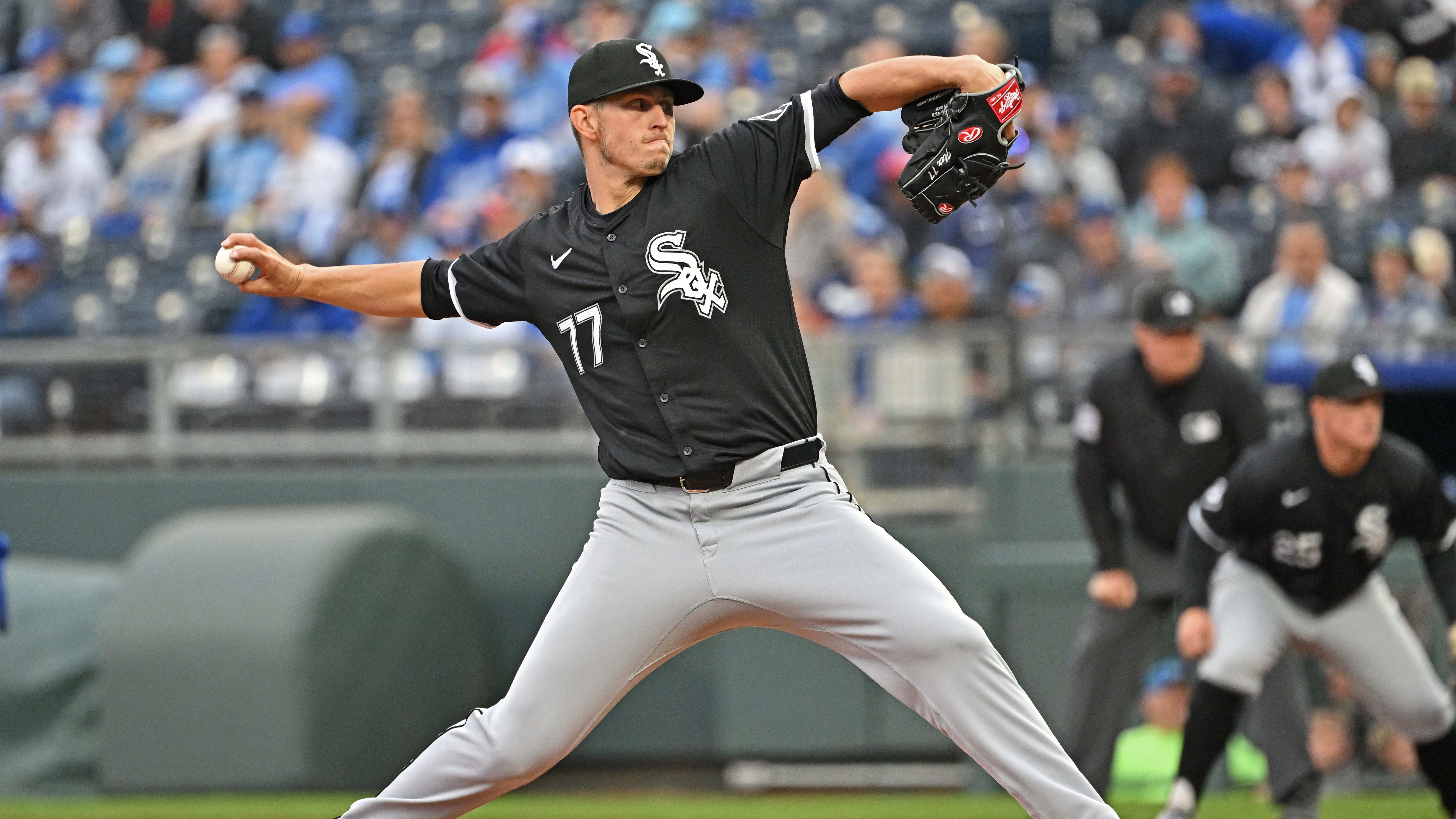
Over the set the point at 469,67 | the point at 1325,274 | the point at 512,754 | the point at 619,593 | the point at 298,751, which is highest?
the point at 469,67

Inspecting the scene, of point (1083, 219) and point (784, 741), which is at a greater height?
point (1083, 219)

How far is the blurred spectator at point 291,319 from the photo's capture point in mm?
10133

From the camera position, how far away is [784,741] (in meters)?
8.62

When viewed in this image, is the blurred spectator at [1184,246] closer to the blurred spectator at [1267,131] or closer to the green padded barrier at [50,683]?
the blurred spectator at [1267,131]

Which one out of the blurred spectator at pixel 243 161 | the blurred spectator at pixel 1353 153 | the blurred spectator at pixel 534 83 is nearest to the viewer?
the blurred spectator at pixel 1353 153

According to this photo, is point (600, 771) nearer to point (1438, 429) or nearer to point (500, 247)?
point (1438, 429)

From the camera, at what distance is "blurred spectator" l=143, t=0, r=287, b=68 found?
1334 centimetres

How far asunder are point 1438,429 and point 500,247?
554cm

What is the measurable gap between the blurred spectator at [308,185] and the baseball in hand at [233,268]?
6.74 metres

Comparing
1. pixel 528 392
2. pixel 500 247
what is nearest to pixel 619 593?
pixel 500 247

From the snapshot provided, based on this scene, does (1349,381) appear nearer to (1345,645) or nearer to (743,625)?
(1345,645)

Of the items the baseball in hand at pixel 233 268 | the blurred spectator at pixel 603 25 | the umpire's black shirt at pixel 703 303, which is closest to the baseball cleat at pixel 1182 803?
the umpire's black shirt at pixel 703 303

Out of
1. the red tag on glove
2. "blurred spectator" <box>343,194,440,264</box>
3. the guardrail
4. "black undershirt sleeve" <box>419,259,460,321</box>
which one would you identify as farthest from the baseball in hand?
"blurred spectator" <box>343,194,440,264</box>

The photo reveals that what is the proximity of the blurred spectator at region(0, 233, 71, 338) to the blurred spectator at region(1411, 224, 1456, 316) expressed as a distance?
7.68 m
